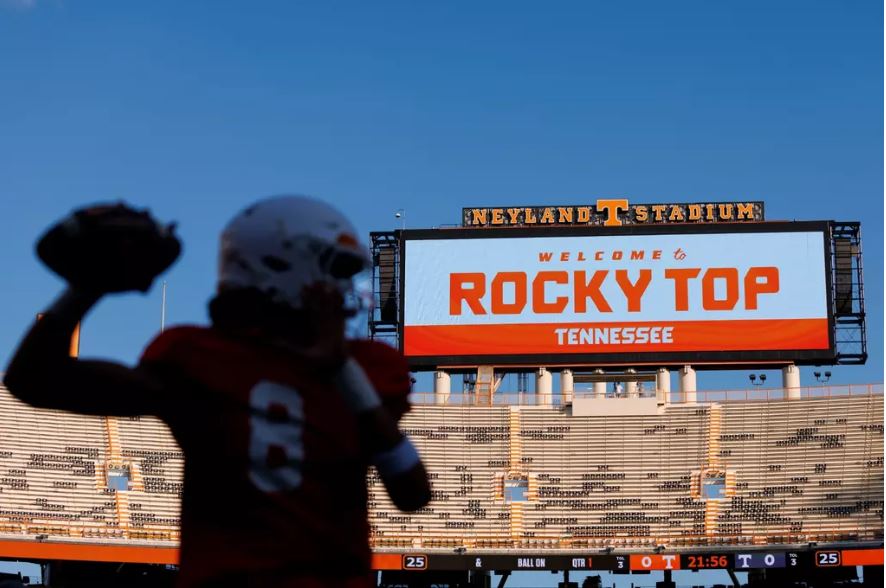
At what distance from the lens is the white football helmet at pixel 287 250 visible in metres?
2.94

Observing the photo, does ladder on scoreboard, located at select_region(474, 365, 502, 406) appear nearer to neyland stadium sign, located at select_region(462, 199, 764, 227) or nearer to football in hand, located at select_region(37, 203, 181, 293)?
neyland stadium sign, located at select_region(462, 199, 764, 227)

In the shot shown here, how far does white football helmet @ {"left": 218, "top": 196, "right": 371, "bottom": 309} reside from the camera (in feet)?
9.64

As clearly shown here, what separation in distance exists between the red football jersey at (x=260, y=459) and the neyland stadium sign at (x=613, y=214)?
38.3 meters

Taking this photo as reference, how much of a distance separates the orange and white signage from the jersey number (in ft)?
119

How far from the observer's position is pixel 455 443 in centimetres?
3978

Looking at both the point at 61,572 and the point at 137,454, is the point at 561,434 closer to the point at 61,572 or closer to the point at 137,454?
the point at 137,454

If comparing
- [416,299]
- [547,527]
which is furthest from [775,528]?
[416,299]

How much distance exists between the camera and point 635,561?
3500 cm

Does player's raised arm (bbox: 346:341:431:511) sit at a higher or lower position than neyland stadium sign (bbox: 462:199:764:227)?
lower

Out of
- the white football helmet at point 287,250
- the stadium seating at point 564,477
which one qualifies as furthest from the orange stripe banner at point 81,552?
the white football helmet at point 287,250

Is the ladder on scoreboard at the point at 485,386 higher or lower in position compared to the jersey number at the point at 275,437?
higher

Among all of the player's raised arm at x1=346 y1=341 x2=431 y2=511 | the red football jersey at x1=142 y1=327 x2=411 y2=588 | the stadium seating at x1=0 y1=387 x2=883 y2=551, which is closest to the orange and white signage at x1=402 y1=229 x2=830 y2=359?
the stadium seating at x1=0 y1=387 x2=883 y2=551

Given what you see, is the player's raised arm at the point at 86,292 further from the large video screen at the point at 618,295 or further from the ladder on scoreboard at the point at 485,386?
the ladder on scoreboard at the point at 485,386

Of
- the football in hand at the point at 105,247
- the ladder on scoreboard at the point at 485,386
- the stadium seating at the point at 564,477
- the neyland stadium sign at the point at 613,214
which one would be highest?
the neyland stadium sign at the point at 613,214
